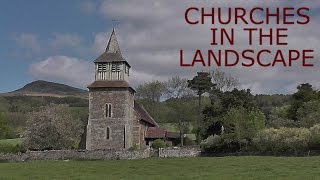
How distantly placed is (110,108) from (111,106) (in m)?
0.28

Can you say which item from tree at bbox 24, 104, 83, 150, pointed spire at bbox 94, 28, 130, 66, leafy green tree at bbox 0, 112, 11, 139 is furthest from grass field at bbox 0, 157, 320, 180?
leafy green tree at bbox 0, 112, 11, 139

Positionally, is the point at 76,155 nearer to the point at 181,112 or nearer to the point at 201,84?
the point at 181,112

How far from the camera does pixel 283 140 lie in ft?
139

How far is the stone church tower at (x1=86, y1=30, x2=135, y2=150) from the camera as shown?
2249 inches

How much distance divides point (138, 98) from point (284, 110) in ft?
84.0

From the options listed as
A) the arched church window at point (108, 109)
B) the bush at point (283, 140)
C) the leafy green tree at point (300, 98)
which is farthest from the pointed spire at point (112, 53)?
the leafy green tree at point (300, 98)

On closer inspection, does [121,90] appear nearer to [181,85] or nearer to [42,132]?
[42,132]

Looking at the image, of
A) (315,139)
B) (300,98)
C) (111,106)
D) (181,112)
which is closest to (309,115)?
(315,139)

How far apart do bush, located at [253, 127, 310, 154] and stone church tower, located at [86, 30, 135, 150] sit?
1824cm

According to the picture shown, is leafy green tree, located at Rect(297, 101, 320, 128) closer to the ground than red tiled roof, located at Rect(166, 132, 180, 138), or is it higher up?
higher up

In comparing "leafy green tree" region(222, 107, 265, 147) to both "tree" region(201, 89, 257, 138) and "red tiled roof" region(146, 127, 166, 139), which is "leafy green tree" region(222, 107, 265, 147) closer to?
"tree" region(201, 89, 257, 138)

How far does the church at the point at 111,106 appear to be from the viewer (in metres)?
57.2

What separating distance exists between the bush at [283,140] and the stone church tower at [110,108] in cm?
1824

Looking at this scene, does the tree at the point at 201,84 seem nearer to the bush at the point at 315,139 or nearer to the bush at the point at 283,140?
the bush at the point at 283,140
